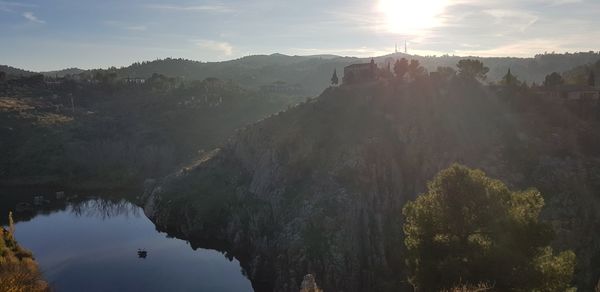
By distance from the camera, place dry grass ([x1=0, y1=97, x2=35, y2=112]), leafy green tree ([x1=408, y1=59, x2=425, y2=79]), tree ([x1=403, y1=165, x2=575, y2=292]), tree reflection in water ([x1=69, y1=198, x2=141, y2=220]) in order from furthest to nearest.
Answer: dry grass ([x1=0, y1=97, x2=35, y2=112]) < tree reflection in water ([x1=69, y1=198, x2=141, y2=220]) < leafy green tree ([x1=408, y1=59, x2=425, y2=79]) < tree ([x1=403, y1=165, x2=575, y2=292])

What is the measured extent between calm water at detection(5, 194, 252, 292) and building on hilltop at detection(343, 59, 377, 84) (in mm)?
44385

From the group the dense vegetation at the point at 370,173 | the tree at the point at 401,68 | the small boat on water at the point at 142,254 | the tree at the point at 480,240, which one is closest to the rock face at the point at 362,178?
the dense vegetation at the point at 370,173

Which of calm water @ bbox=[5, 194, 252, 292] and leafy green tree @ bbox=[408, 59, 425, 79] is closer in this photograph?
calm water @ bbox=[5, 194, 252, 292]

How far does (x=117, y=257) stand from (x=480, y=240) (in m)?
62.9

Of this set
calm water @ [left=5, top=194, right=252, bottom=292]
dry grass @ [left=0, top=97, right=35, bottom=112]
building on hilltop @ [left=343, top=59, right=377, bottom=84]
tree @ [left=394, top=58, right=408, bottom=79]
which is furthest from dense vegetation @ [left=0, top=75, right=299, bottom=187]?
tree @ [left=394, top=58, right=408, bottom=79]

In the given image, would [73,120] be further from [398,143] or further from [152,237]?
[398,143]

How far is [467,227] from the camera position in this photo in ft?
97.2

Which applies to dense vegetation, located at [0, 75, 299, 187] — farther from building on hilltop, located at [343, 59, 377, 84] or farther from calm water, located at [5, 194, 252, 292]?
building on hilltop, located at [343, 59, 377, 84]

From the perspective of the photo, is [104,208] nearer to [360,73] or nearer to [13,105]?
[360,73]

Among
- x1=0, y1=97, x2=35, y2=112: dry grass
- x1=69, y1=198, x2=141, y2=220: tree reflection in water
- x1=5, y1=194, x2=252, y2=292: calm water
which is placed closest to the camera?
x1=5, y1=194, x2=252, y2=292: calm water

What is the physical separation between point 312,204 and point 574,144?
40.4m

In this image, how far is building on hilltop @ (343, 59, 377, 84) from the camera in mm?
94625

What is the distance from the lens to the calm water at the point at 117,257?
63.8 metres

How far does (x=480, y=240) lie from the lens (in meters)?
28.3
